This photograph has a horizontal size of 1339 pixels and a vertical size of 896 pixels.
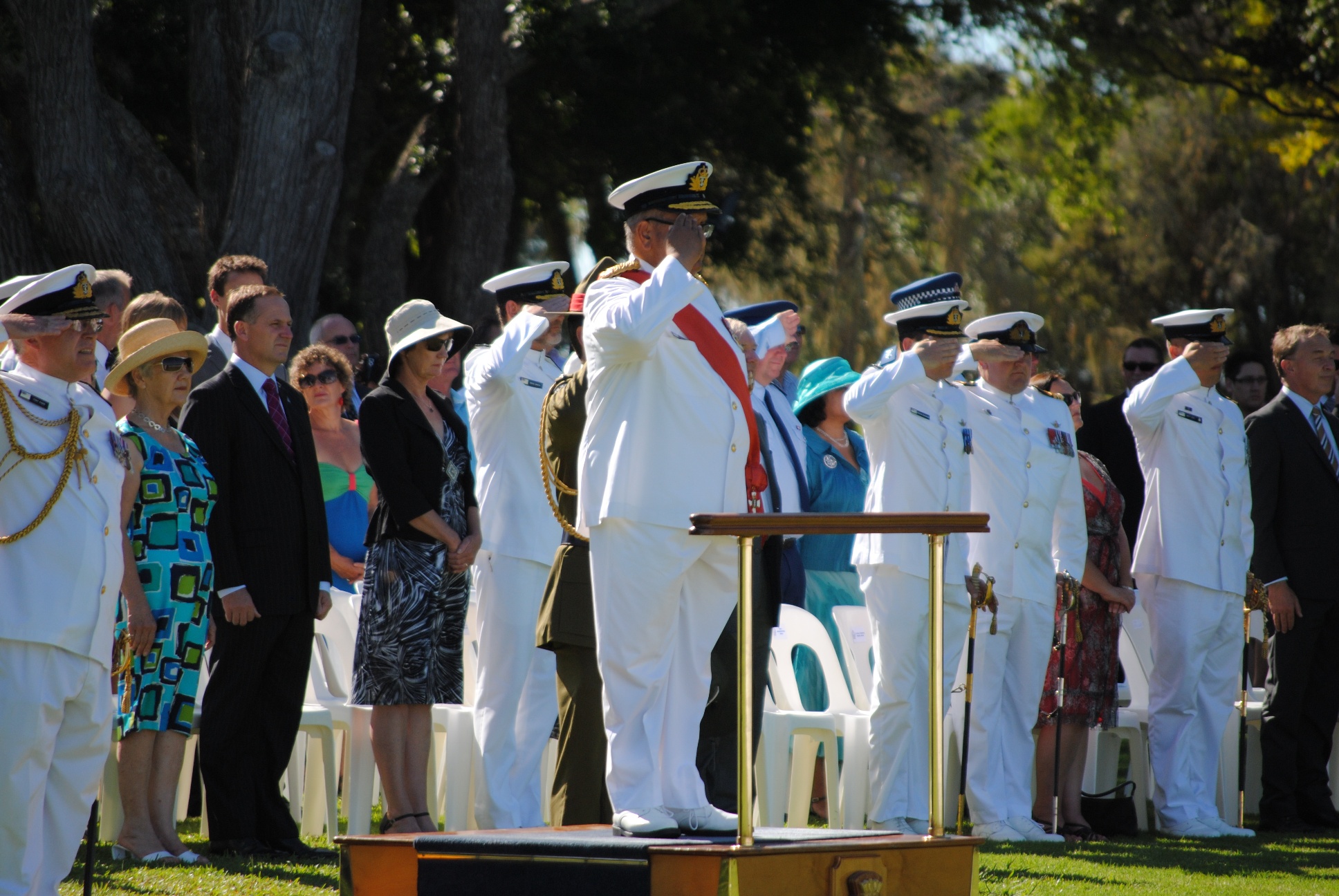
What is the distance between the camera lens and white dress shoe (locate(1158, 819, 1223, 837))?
26.6ft

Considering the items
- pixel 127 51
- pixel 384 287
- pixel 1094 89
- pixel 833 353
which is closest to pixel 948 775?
pixel 384 287

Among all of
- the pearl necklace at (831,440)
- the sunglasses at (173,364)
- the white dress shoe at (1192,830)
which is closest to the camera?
the sunglasses at (173,364)

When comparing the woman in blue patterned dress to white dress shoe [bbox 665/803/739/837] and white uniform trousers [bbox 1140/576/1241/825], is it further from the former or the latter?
white uniform trousers [bbox 1140/576/1241/825]

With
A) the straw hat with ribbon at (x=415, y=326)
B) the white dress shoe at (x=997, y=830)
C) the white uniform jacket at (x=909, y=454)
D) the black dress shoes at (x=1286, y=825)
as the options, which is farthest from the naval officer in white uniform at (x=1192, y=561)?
the straw hat with ribbon at (x=415, y=326)

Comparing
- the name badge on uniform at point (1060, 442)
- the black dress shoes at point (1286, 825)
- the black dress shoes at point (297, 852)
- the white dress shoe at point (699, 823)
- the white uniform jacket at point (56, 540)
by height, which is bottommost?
the black dress shoes at point (1286, 825)

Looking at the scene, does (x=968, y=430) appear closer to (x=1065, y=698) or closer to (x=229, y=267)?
(x=1065, y=698)

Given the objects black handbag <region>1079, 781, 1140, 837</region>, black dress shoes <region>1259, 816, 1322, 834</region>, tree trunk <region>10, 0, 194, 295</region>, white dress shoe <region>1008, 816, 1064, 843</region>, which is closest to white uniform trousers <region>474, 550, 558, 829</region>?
white dress shoe <region>1008, 816, 1064, 843</region>

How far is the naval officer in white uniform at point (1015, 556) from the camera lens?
7.58m

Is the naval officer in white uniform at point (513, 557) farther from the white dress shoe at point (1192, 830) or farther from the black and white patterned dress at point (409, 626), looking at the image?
the white dress shoe at point (1192, 830)

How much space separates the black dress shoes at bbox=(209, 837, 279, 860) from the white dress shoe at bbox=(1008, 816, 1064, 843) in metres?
3.36

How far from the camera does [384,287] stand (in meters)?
13.6

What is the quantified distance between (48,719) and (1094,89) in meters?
15.2

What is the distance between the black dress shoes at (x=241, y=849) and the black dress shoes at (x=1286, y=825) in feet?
16.8

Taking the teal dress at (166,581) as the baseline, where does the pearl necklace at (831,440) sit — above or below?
above
